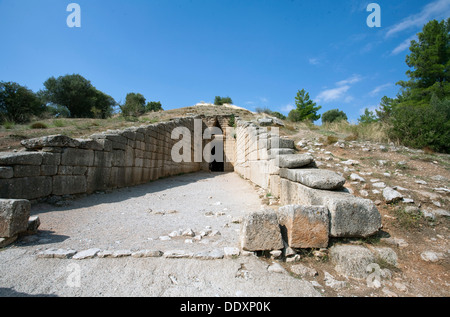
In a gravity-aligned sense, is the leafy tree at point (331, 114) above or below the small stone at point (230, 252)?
above

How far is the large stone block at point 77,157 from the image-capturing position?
496cm

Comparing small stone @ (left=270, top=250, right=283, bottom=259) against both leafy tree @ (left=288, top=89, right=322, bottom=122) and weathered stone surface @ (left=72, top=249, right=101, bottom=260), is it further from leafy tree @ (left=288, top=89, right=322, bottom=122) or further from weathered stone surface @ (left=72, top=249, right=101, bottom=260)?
leafy tree @ (left=288, top=89, right=322, bottom=122)

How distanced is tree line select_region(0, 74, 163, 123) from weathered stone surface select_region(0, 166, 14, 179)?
13399 millimetres

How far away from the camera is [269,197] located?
529cm

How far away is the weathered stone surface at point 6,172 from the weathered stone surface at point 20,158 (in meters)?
0.12

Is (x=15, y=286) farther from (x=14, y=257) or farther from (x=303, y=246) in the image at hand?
(x=303, y=246)

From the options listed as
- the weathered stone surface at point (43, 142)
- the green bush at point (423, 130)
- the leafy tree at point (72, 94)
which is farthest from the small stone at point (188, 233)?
the leafy tree at point (72, 94)

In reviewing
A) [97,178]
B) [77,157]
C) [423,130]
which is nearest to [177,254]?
[77,157]

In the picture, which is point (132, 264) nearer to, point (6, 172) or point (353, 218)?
point (353, 218)

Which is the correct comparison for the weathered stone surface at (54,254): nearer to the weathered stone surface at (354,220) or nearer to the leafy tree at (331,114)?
the weathered stone surface at (354,220)

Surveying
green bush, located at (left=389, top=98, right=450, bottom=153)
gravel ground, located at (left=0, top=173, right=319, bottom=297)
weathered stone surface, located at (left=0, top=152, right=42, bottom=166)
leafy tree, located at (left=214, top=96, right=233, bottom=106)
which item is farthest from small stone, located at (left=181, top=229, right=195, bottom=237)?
leafy tree, located at (left=214, top=96, right=233, bottom=106)

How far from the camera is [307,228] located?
2543mm
